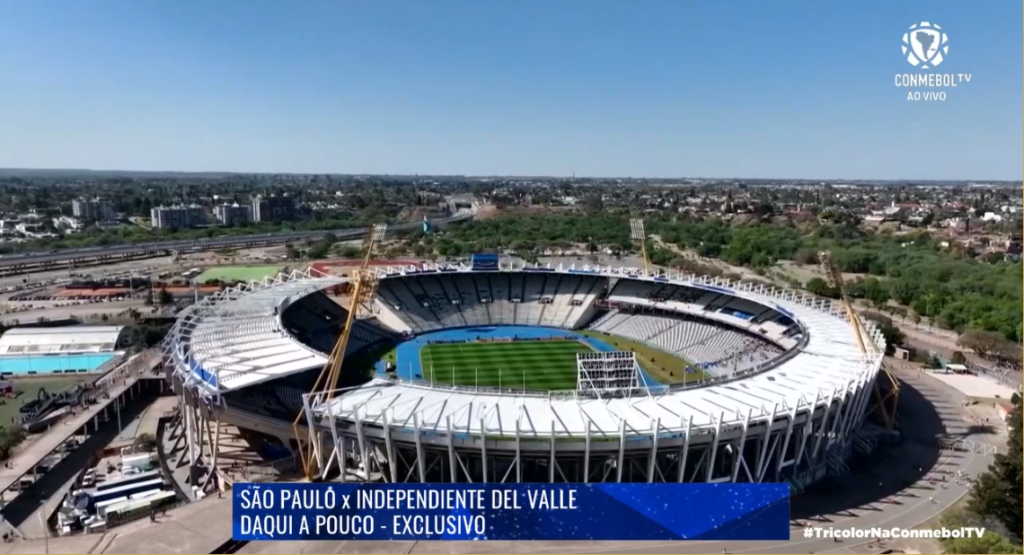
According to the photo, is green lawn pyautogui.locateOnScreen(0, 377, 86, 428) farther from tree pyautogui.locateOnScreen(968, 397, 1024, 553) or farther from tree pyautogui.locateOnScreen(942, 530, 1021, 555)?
tree pyautogui.locateOnScreen(968, 397, 1024, 553)

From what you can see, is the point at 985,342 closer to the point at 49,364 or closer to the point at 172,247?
the point at 49,364

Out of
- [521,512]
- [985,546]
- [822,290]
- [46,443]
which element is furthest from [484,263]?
[985,546]

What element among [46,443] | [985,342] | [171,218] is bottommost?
[46,443]

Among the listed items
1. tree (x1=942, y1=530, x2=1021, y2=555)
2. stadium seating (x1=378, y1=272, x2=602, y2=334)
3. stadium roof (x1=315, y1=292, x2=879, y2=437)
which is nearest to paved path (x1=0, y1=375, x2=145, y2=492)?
stadium roof (x1=315, y1=292, x2=879, y2=437)

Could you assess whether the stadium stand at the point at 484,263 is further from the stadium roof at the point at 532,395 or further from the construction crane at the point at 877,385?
the construction crane at the point at 877,385

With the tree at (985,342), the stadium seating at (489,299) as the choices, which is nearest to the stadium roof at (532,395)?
the stadium seating at (489,299)
